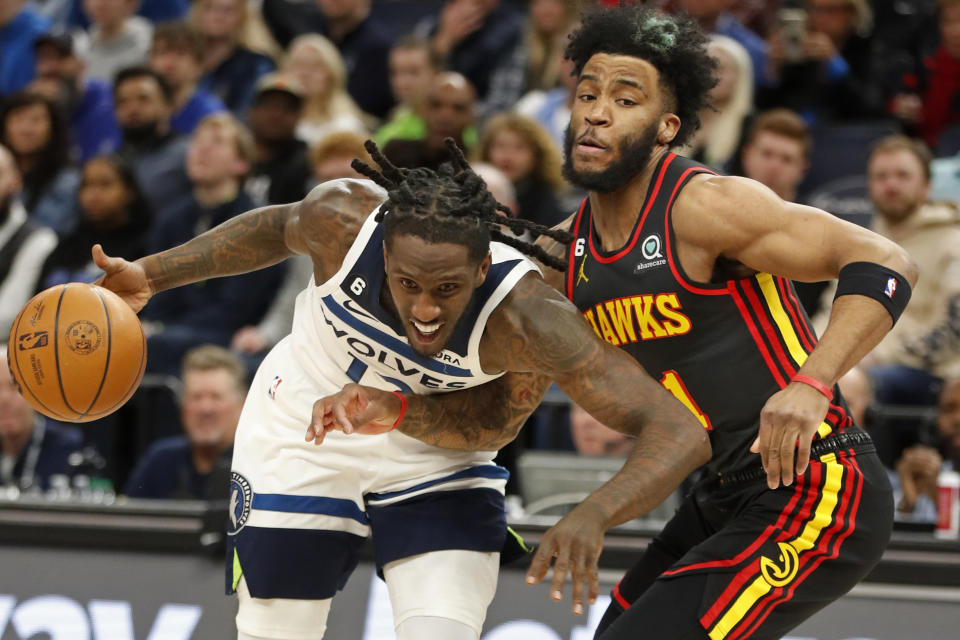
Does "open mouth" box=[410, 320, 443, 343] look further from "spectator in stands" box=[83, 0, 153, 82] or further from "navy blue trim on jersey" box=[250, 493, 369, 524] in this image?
"spectator in stands" box=[83, 0, 153, 82]

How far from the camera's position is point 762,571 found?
3346 mm

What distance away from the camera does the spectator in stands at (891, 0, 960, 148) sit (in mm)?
7191

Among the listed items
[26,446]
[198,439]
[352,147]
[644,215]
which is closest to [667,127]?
[644,215]

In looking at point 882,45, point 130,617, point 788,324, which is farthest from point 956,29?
point 130,617

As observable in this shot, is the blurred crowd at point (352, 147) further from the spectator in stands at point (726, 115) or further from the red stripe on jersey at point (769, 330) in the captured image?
the red stripe on jersey at point (769, 330)

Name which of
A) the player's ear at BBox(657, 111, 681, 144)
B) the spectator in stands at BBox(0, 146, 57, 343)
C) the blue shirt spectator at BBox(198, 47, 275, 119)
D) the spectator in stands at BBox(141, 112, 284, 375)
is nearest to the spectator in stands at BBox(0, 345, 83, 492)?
the spectator in stands at BBox(141, 112, 284, 375)

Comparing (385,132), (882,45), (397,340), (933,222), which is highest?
(882,45)

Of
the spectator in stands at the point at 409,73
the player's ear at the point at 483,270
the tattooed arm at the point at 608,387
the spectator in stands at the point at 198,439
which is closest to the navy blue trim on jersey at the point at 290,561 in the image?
the tattooed arm at the point at 608,387

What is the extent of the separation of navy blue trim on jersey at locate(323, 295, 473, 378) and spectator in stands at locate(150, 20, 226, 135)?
542 cm

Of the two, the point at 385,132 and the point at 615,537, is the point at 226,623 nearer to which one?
the point at 615,537

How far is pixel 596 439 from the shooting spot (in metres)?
5.90

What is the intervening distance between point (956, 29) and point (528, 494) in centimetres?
364

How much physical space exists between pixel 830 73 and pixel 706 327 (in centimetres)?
452

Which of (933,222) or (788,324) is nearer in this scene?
(788,324)
